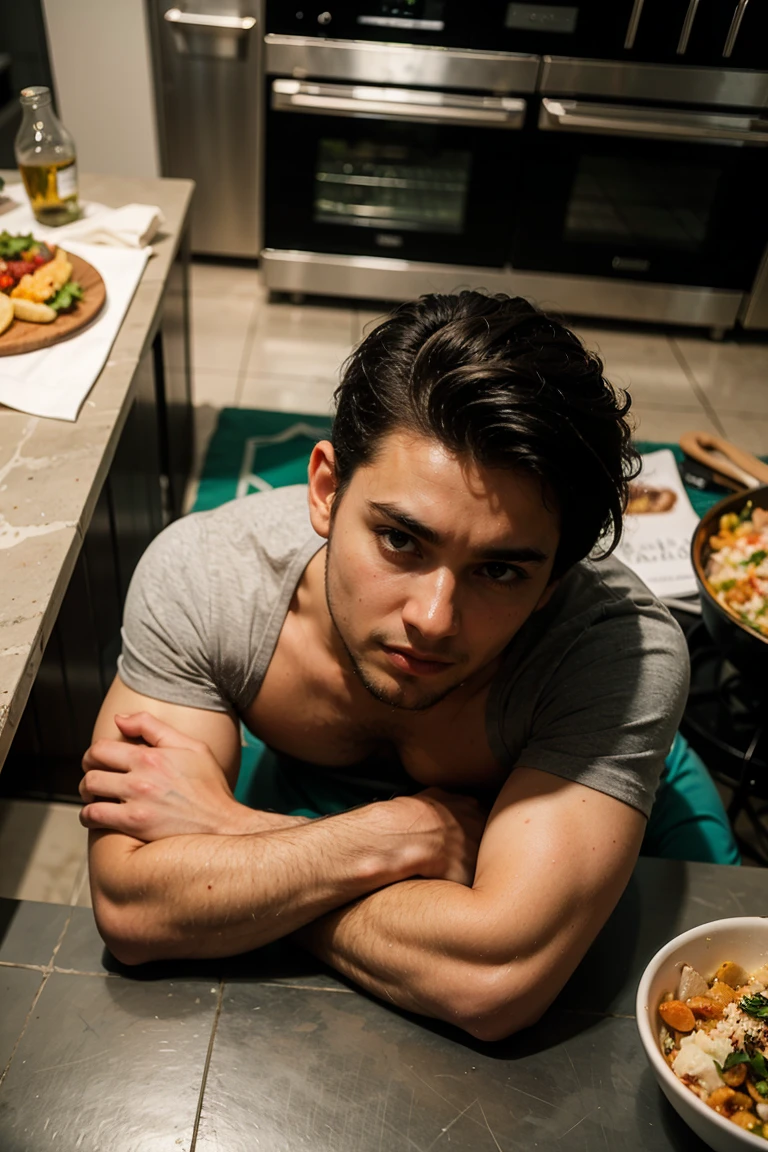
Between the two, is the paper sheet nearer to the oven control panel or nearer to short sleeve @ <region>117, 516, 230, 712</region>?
short sleeve @ <region>117, 516, 230, 712</region>

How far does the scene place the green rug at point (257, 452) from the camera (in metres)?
2.54

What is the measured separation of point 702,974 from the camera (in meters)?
0.95

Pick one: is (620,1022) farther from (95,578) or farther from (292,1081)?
(95,578)

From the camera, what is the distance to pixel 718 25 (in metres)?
2.80

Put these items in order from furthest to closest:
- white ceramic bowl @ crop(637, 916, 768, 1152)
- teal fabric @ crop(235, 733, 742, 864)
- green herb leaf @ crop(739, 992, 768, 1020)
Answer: teal fabric @ crop(235, 733, 742, 864), green herb leaf @ crop(739, 992, 768, 1020), white ceramic bowl @ crop(637, 916, 768, 1152)

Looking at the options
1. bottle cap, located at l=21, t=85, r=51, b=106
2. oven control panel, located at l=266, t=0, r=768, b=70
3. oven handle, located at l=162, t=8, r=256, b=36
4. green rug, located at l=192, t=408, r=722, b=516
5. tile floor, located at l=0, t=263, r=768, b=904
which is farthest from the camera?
tile floor, located at l=0, t=263, r=768, b=904

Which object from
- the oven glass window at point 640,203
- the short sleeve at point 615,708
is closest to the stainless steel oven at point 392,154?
the oven glass window at point 640,203

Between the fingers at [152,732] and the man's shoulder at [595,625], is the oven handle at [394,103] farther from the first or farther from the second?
the fingers at [152,732]

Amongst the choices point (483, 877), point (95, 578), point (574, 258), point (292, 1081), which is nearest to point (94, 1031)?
point (292, 1081)

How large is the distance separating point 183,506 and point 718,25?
2.02 m

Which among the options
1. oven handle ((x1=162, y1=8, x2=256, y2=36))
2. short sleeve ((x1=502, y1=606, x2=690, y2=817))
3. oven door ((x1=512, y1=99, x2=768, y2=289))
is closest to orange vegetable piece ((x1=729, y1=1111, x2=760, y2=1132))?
short sleeve ((x1=502, y1=606, x2=690, y2=817))

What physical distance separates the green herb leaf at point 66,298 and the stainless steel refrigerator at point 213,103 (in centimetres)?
176

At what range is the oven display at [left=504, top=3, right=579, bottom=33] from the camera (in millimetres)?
2785

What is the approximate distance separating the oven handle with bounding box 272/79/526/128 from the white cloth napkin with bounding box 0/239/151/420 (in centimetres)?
151
